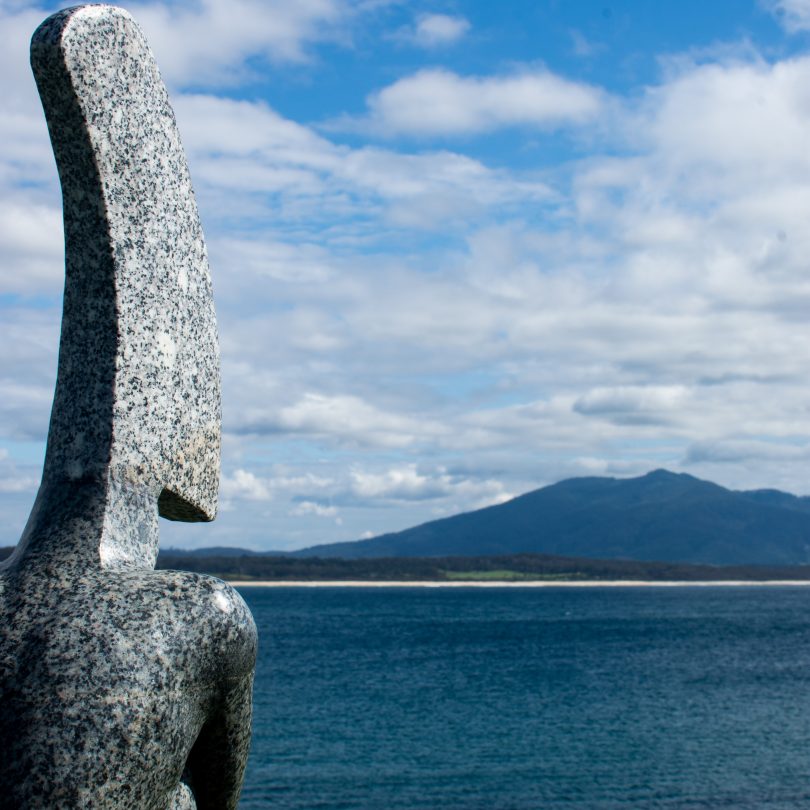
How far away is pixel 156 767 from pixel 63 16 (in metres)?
3.18

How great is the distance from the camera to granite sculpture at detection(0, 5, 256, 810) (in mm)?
3988

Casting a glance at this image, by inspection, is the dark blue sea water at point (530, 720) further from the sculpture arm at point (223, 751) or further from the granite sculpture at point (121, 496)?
the granite sculpture at point (121, 496)

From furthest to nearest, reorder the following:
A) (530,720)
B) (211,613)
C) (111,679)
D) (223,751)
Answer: (530,720), (223,751), (211,613), (111,679)

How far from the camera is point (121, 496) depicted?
4.61 metres

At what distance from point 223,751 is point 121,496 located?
1.18m

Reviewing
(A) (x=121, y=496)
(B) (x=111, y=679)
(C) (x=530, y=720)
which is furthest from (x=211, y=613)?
(C) (x=530, y=720)

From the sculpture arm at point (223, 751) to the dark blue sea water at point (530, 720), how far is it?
86.9 feet

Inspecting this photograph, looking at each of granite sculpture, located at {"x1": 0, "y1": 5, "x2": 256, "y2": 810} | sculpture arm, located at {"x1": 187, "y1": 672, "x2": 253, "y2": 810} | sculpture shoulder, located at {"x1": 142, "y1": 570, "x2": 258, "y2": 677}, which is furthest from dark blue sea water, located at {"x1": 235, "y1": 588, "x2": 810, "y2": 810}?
sculpture shoulder, located at {"x1": 142, "y1": 570, "x2": 258, "y2": 677}

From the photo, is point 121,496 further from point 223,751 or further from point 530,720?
point 530,720

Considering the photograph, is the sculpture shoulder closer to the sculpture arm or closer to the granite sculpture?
the granite sculpture

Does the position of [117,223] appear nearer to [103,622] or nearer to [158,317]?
[158,317]

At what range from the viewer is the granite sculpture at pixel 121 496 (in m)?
3.99

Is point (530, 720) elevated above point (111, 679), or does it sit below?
below

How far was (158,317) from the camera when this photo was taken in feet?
15.9
